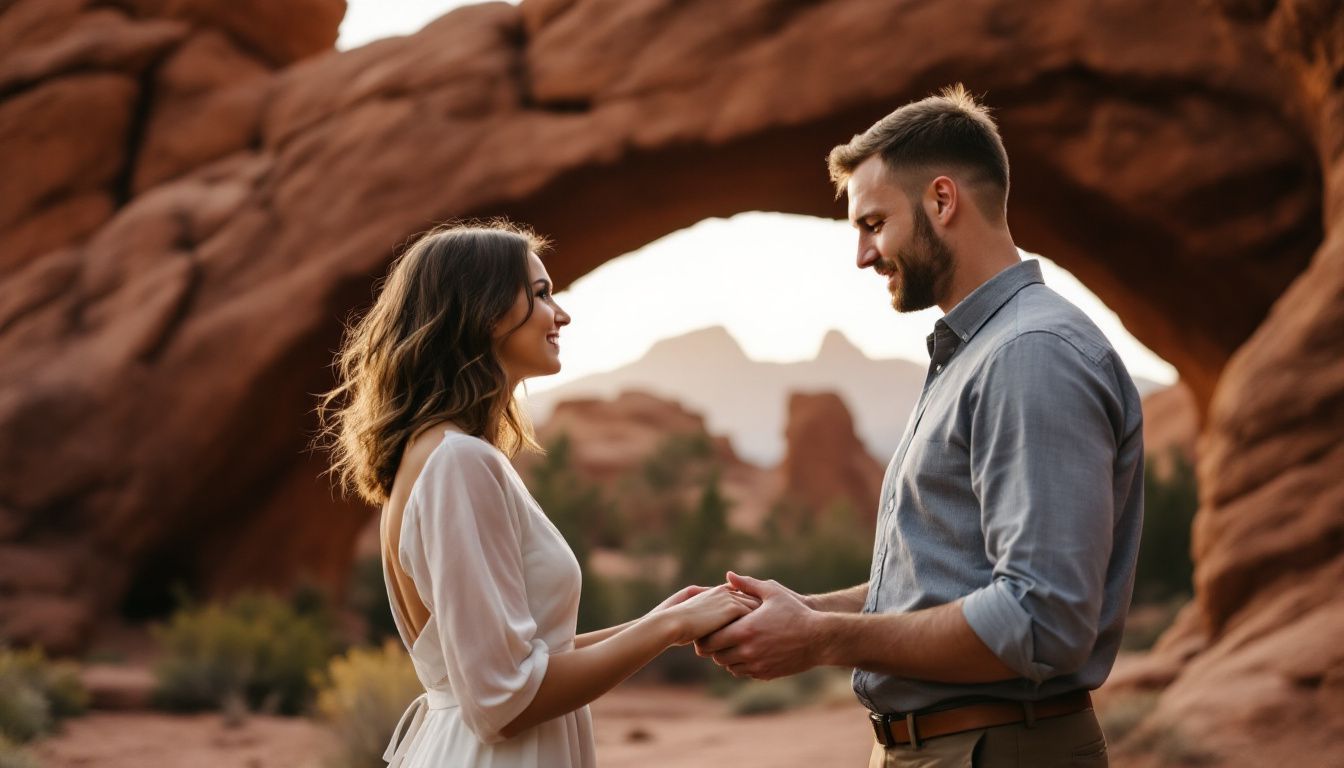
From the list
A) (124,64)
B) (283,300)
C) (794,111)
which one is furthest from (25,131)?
(794,111)

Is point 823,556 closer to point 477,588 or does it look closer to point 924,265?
point 924,265

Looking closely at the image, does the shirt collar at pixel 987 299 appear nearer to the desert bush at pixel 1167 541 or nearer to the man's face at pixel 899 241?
the man's face at pixel 899 241

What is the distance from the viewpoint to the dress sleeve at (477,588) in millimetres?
2238

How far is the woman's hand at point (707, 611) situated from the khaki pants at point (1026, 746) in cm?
49

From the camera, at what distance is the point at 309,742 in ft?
28.6

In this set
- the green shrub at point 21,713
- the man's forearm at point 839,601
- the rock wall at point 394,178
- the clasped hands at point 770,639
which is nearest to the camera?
the clasped hands at point 770,639

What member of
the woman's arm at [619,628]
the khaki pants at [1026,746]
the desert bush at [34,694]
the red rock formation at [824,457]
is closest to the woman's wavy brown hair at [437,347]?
the woman's arm at [619,628]

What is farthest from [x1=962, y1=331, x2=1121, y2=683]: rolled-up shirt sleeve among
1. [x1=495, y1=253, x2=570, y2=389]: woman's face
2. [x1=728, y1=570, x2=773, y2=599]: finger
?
[x1=495, y1=253, x2=570, y2=389]: woman's face

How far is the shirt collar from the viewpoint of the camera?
254 centimetres

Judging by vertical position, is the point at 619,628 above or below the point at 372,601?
below

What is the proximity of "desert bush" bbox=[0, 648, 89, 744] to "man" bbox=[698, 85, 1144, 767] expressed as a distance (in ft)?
23.7

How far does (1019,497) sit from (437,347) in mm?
1251

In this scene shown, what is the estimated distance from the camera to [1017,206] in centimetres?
1071

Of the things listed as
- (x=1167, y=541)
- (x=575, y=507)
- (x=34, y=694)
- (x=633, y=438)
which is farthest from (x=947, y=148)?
(x=633, y=438)
